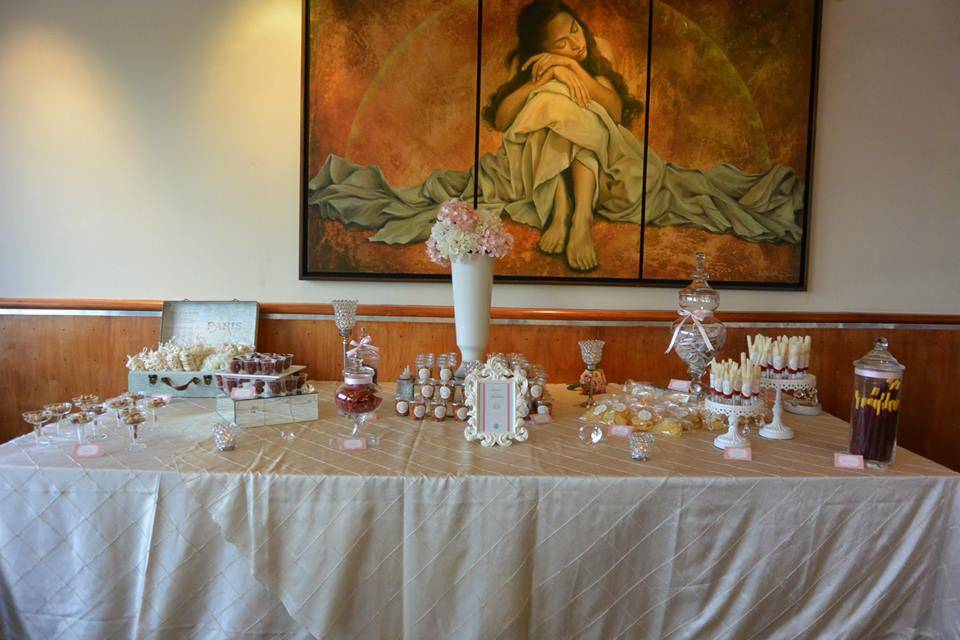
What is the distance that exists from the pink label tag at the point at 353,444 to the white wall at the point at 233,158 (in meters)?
1.20

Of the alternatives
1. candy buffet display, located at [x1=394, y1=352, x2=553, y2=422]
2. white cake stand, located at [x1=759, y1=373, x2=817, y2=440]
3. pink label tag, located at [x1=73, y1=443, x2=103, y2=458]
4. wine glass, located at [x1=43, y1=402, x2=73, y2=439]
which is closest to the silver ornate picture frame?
candy buffet display, located at [x1=394, y1=352, x2=553, y2=422]

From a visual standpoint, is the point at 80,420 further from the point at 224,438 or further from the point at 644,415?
the point at 644,415

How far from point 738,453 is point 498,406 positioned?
31.8 inches

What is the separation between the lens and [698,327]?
209 centimetres

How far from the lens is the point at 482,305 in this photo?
2.30 meters

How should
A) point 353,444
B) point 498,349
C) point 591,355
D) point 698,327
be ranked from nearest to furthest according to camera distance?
1. point 353,444
2. point 698,327
3. point 591,355
4. point 498,349

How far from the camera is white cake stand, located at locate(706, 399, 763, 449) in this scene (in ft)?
6.03

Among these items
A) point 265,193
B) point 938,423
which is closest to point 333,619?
point 265,193

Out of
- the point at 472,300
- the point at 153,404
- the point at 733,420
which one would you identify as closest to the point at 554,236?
the point at 472,300

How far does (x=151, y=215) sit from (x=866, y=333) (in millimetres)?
3963

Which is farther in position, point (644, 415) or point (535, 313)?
point (535, 313)

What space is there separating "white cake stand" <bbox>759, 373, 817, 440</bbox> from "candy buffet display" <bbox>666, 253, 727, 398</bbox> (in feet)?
0.89

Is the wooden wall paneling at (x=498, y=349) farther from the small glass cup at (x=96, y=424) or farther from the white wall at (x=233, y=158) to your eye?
the small glass cup at (x=96, y=424)

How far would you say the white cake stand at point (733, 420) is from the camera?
72.4 inches
